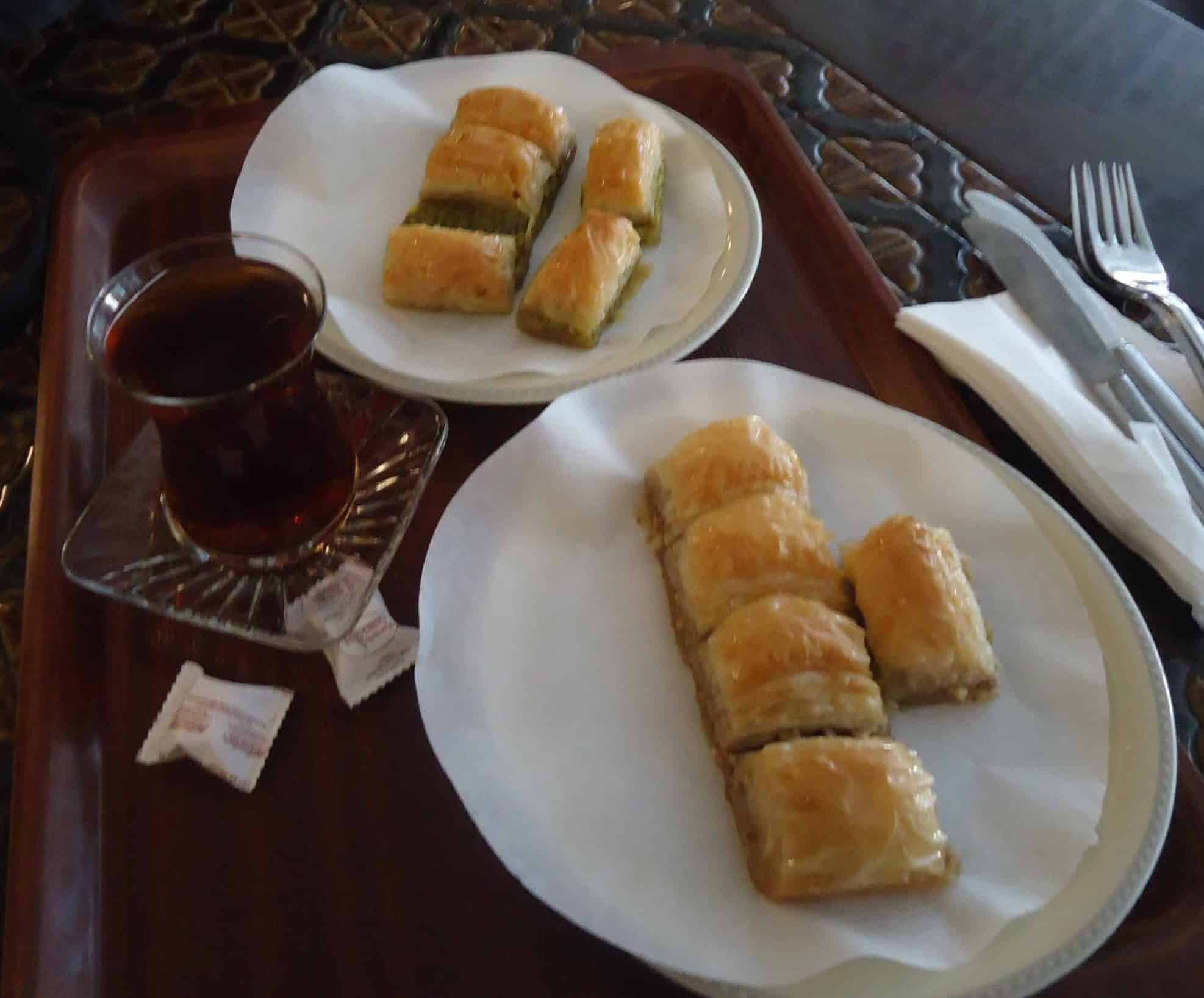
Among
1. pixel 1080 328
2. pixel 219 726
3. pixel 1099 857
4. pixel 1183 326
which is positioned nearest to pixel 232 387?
pixel 219 726

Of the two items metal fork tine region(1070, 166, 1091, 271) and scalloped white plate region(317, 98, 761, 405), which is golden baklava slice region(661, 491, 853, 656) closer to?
scalloped white plate region(317, 98, 761, 405)

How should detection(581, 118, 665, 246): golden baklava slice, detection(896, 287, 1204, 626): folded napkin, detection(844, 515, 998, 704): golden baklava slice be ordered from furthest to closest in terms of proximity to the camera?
detection(581, 118, 665, 246): golden baklava slice < detection(896, 287, 1204, 626): folded napkin < detection(844, 515, 998, 704): golden baklava slice

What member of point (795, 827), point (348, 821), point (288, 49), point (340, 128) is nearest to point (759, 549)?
point (795, 827)

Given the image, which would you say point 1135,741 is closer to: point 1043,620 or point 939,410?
point 1043,620

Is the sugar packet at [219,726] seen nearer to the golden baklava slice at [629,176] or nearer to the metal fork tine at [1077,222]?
the golden baklava slice at [629,176]

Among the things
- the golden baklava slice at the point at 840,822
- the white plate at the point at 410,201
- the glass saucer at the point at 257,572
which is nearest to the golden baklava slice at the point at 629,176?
the white plate at the point at 410,201

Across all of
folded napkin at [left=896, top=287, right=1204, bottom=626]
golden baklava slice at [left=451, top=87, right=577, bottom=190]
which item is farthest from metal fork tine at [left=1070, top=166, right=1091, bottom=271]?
golden baklava slice at [left=451, top=87, right=577, bottom=190]
